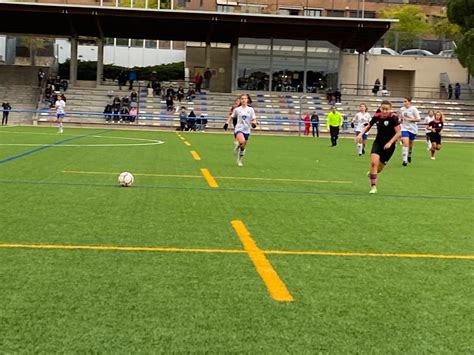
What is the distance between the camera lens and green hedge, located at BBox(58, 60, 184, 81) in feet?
211

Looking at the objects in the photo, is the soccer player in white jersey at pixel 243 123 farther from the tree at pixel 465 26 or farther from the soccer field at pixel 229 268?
the tree at pixel 465 26

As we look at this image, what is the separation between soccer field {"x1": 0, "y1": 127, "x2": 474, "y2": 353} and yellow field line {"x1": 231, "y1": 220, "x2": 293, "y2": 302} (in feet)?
0.06

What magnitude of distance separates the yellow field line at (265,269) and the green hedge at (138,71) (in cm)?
5814

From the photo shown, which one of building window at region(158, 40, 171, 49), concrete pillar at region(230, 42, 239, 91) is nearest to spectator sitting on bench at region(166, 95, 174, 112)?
concrete pillar at region(230, 42, 239, 91)

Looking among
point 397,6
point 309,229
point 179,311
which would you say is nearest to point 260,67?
point 397,6

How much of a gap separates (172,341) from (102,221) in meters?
4.11

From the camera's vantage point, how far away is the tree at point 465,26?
50.5 metres

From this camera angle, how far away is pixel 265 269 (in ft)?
18.7

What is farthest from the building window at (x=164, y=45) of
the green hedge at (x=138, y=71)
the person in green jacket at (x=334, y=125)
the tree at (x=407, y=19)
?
the person in green jacket at (x=334, y=125)

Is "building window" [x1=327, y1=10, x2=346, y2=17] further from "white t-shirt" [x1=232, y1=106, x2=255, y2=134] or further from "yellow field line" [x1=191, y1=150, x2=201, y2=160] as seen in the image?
"white t-shirt" [x1=232, y1=106, x2=255, y2=134]

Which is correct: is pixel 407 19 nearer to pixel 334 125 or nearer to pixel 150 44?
pixel 150 44

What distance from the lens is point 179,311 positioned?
4480 mm

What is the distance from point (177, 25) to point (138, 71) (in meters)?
20.5

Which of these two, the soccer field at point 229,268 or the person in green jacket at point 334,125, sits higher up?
the person in green jacket at point 334,125
